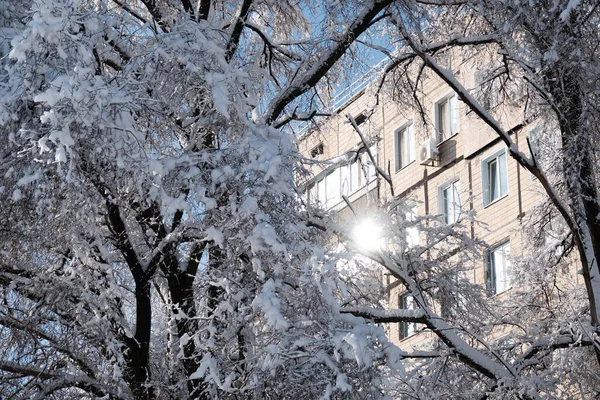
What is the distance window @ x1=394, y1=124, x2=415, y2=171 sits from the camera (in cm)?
3055

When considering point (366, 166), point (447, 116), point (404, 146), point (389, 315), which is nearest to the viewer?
point (389, 315)

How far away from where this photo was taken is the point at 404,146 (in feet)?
102

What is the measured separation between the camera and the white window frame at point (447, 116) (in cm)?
2836

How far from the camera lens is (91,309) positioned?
30.1 feet

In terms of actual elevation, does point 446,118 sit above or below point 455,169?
above


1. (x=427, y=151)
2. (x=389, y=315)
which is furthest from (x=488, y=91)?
(x=427, y=151)

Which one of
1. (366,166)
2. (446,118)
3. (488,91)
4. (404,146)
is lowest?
(366,166)

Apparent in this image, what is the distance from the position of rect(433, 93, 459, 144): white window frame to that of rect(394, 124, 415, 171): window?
5.26ft

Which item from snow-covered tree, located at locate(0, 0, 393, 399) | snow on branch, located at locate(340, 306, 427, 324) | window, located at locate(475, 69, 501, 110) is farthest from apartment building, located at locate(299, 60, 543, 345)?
snow-covered tree, located at locate(0, 0, 393, 399)

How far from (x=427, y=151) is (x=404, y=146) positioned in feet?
9.12

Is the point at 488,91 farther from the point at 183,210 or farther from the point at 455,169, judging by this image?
the point at 455,169

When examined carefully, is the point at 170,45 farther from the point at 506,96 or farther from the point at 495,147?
the point at 495,147

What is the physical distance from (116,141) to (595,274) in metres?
5.46

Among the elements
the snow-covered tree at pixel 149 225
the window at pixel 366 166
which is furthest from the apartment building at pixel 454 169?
the snow-covered tree at pixel 149 225
